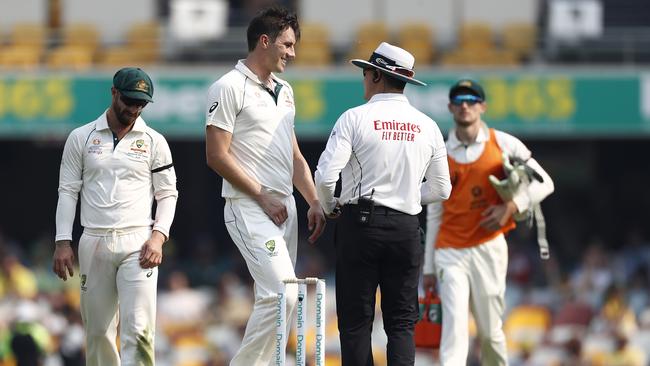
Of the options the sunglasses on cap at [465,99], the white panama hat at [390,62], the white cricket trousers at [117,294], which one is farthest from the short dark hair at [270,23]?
the sunglasses on cap at [465,99]

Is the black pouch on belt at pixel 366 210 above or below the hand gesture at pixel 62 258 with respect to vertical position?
above

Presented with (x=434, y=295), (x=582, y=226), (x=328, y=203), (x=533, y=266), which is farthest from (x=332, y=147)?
(x=582, y=226)

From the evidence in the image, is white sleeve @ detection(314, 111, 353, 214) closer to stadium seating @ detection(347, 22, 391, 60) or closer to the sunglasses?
the sunglasses

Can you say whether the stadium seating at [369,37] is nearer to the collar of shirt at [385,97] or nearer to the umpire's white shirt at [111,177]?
the umpire's white shirt at [111,177]

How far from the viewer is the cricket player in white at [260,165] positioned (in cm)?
791

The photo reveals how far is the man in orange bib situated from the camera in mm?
9445

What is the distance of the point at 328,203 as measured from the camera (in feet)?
25.8

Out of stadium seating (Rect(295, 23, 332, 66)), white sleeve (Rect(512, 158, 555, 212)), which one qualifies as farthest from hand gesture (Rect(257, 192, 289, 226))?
stadium seating (Rect(295, 23, 332, 66))

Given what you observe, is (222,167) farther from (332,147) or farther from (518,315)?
(518,315)

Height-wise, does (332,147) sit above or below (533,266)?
above

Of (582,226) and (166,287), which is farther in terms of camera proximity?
(582,226)

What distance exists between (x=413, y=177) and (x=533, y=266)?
11053 millimetres

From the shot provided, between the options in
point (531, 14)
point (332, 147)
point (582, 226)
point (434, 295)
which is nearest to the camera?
point (332, 147)

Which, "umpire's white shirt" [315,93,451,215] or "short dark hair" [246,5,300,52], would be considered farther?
"short dark hair" [246,5,300,52]
